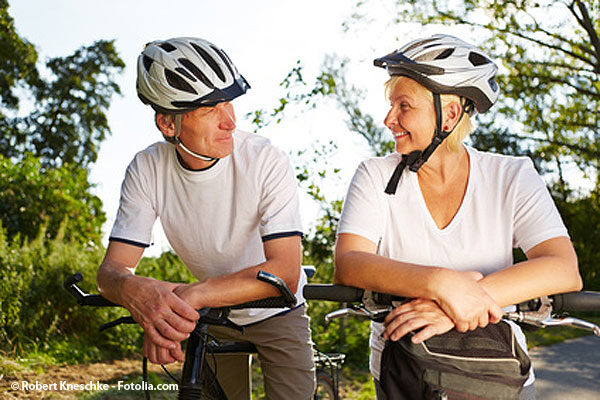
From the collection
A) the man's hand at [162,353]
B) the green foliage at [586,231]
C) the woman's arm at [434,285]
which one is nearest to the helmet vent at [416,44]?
the woman's arm at [434,285]

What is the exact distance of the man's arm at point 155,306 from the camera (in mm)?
2383

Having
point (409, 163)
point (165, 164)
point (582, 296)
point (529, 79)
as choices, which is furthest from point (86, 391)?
point (529, 79)

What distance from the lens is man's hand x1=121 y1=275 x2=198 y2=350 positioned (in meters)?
2.38

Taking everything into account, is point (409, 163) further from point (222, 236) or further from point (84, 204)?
point (84, 204)

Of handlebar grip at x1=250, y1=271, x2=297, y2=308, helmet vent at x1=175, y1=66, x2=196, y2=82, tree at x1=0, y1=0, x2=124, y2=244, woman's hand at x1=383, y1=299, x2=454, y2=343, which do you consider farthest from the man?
tree at x1=0, y1=0, x2=124, y2=244

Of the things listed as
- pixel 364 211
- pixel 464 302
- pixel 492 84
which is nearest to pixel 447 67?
pixel 492 84

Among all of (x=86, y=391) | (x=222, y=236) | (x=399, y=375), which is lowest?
(x=86, y=391)

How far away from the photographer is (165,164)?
3.04 metres

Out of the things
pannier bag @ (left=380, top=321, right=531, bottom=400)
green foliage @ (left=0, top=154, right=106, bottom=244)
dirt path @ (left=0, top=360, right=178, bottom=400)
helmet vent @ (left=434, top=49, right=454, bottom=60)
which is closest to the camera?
pannier bag @ (left=380, top=321, right=531, bottom=400)

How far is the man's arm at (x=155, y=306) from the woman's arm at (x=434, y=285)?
24.2 inches

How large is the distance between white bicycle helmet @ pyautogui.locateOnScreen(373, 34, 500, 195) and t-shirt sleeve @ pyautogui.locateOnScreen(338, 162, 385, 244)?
65 mm

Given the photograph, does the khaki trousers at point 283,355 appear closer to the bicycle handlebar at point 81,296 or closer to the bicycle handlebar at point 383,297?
the bicycle handlebar at point 81,296

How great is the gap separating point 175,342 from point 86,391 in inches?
149

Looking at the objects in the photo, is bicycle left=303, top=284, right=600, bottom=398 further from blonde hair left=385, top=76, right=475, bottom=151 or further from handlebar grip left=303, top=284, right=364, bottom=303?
blonde hair left=385, top=76, right=475, bottom=151
